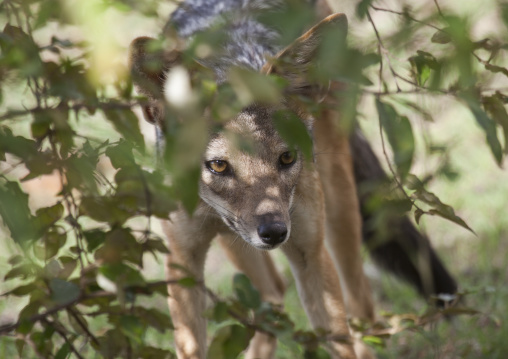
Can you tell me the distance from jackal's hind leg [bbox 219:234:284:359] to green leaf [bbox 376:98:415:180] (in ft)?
8.17

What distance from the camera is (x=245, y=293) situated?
80.4 inches

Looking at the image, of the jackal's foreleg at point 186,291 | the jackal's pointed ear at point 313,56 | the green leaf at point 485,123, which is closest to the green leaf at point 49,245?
the jackal's pointed ear at point 313,56

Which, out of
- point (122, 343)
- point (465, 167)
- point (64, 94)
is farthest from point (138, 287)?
point (465, 167)

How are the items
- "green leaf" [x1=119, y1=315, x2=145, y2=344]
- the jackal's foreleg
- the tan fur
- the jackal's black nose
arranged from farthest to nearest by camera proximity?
the jackal's foreleg < the tan fur < the jackal's black nose < "green leaf" [x1=119, y1=315, x2=145, y2=344]

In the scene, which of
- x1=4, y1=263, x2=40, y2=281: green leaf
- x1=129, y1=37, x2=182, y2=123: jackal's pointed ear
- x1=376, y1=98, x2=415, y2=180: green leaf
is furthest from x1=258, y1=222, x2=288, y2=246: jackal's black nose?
x1=376, y1=98, x2=415, y2=180: green leaf

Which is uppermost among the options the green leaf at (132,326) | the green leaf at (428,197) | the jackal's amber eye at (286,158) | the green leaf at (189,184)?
Result: the green leaf at (189,184)

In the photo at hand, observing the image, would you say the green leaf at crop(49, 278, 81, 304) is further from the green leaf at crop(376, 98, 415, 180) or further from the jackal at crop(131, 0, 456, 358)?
the green leaf at crop(376, 98, 415, 180)

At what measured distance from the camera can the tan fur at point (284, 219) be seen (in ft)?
9.59

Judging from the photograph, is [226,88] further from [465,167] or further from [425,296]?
[465,167]

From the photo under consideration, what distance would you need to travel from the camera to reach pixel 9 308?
5.16 meters

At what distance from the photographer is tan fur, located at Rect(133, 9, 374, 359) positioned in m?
2.92

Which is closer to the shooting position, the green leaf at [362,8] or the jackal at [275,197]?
the green leaf at [362,8]

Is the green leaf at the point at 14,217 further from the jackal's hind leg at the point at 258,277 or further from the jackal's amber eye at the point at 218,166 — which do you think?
the jackal's hind leg at the point at 258,277

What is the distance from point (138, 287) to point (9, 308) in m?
3.49
